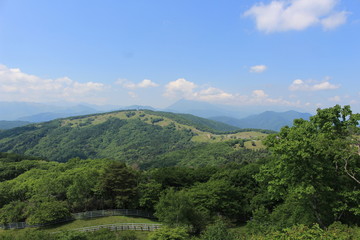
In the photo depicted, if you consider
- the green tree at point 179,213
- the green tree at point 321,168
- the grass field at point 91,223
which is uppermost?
the green tree at point 321,168

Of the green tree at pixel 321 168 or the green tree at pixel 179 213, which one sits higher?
the green tree at pixel 321 168

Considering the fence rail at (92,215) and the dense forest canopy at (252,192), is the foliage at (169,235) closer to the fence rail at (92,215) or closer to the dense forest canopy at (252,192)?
the dense forest canopy at (252,192)

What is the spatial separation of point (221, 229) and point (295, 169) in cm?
834

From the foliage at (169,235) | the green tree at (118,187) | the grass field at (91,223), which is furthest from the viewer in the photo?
the green tree at (118,187)

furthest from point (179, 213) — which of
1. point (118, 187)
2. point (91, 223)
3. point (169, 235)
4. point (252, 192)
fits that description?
point (252, 192)

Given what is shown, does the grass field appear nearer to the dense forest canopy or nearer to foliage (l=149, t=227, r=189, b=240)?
the dense forest canopy

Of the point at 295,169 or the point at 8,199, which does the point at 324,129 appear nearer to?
the point at 295,169

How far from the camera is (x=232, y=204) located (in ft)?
119

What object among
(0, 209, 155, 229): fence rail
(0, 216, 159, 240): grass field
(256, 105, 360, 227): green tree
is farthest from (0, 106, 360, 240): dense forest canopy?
(0, 216, 159, 240): grass field

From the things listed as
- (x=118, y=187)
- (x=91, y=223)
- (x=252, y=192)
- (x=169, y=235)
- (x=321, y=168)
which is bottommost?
(x=91, y=223)

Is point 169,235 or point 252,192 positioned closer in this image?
point 169,235

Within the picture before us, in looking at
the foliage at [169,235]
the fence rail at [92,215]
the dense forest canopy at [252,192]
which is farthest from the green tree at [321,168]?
the fence rail at [92,215]

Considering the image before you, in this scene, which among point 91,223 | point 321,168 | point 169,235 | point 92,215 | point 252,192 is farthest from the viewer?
point 252,192

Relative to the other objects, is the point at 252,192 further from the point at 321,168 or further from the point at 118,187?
the point at 321,168
